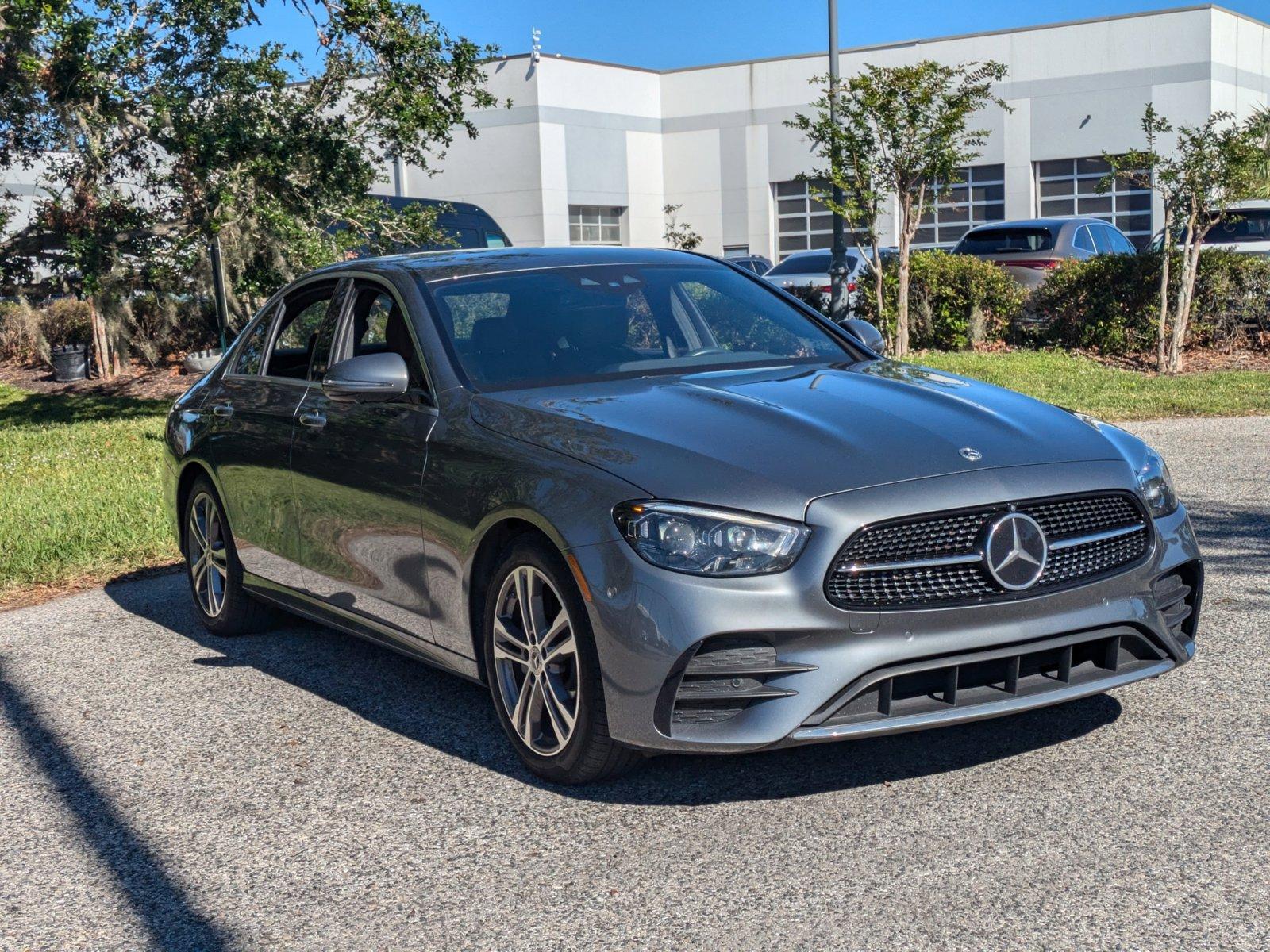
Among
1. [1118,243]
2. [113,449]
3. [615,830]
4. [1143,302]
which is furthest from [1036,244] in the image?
[615,830]

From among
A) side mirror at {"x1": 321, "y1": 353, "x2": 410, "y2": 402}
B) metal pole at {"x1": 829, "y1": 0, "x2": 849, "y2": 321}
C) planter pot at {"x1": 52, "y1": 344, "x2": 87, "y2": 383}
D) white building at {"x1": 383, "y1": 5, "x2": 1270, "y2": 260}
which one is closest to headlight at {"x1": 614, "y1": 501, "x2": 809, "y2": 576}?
side mirror at {"x1": 321, "y1": 353, "x2": 410, "y2": 402}

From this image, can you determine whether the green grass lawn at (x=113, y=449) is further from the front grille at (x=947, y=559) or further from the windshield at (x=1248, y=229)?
the front grille at (x=947, y=559)

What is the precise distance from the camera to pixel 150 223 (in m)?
14.6

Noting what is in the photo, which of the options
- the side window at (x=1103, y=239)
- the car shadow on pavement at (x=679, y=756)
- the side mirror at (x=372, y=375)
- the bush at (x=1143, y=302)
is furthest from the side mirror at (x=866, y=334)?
the side window at (x=1103, y=239)

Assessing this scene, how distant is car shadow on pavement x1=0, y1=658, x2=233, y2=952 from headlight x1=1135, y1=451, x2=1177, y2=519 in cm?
290

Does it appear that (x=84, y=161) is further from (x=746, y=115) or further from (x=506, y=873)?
(x=746, y=115)

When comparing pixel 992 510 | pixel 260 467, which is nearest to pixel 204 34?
pixel 260 467

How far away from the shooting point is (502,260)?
594 centimetres

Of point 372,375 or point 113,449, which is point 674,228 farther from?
point 372,375

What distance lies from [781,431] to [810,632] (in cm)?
74

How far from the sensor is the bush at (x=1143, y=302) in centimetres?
1822

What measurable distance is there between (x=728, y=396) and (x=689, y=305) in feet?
3.85

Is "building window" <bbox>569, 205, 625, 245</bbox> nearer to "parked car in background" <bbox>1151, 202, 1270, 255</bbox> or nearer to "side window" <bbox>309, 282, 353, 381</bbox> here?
"parked car in background" <bbox>1151, 202, 1270, 255</bbox>

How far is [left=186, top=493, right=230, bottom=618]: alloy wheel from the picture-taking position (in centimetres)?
681
